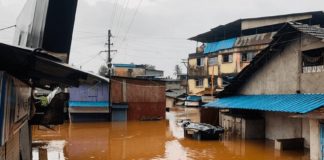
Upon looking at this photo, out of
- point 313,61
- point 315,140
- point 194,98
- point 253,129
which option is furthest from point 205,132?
point 194,98

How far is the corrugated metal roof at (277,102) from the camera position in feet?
47.6

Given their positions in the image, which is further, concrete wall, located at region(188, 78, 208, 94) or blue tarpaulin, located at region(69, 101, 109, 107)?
concrete wall, located at region(188, 78, 208, 94)

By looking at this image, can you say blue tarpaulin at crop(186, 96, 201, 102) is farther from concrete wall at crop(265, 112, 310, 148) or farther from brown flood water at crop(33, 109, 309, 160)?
concrete wall at crop(265, 112, 310, 148)

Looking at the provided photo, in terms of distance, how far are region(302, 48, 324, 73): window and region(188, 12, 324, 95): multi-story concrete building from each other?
785 inches

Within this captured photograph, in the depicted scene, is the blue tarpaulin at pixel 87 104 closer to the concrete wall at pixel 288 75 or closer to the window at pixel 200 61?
the concrete wall at pixel 288 75

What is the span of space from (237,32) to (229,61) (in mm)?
4722

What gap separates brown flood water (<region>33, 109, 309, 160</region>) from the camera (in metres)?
17.0

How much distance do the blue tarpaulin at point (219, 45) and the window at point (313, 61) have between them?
28.6m

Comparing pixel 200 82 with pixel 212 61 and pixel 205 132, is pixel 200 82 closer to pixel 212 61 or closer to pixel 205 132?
pixel 212 61

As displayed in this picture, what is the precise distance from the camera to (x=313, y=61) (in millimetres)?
16531

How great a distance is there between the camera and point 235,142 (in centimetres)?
2097

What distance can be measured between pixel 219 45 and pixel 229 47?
2.76 metres

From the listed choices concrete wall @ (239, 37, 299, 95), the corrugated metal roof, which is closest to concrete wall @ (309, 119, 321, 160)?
the corrugated metal roof

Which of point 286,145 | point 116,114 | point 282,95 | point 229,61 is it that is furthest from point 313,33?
point 229,61
